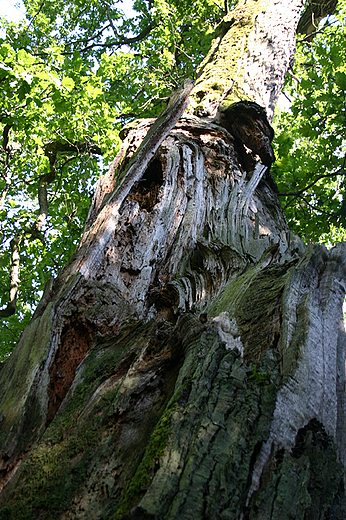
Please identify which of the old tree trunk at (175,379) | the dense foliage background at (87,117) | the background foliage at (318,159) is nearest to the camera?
the old tree trunk at (175,379)

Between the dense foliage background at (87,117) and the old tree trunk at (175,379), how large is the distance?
334cm

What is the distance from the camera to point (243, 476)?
3.98 feet

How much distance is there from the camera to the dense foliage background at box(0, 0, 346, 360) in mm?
6516


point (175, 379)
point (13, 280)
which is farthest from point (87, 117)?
point (175, 379)

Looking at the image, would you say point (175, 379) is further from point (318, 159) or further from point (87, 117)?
point (87, 117)

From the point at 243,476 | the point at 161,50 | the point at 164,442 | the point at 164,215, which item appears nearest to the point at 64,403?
the point at 164,442

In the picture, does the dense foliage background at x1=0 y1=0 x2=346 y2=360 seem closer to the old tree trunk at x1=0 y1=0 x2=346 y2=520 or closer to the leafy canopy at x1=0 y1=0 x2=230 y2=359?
the leafy canopy at x1=0 y1=0 x2=230 y2=359

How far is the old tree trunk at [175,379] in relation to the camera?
1.24 m

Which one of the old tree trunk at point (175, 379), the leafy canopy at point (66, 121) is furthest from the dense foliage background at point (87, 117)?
the old tree trunk at point (175, 379)

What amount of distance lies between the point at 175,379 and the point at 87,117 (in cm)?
718

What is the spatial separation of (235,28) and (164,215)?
4209mm

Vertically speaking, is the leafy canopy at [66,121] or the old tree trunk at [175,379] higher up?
the leafy canopy at [66,121]

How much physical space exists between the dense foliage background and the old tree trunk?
3.34 meters

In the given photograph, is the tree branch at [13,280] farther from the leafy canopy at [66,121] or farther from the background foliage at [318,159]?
the background foliage at [318,159]
